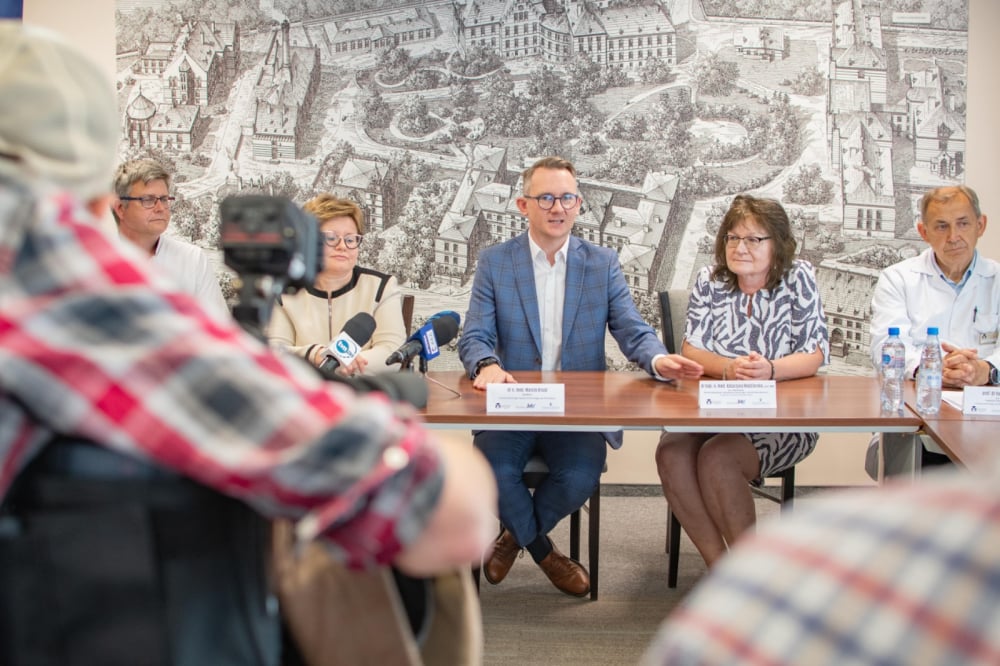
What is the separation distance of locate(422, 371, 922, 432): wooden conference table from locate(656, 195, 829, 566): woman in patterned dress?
19 cm

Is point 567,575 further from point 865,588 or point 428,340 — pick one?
point 865,588

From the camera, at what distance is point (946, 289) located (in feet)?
10.9

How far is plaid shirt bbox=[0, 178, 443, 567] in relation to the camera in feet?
2.42

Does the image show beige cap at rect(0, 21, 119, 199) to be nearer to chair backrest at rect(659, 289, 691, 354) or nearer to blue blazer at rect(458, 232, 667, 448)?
blue blazer at rect(458, 232, 667, 448)

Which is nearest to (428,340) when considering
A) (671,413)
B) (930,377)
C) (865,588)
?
(671,413)

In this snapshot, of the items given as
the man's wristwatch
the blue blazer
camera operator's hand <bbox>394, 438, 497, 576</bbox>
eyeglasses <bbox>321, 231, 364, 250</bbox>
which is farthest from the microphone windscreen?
camera operator's hand <bbox>394, 438, 497, 576</bbox>

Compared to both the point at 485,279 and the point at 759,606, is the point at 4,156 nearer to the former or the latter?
the point at 759,606

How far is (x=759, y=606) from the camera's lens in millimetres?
479

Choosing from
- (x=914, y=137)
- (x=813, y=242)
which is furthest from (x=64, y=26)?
(x=914, y=137)

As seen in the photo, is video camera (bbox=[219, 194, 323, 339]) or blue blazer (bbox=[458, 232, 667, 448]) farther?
blue blazer (bbox=[458, 232, 667, 448])

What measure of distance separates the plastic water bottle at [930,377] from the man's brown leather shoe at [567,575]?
1231 millimetres

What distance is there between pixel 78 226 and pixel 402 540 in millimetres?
388

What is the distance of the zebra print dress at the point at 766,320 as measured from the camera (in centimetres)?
314

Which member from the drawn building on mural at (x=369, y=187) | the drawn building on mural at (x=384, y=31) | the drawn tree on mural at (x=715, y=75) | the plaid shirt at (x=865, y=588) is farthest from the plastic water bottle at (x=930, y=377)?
the drawn building on mural at (x=384, y=31)
